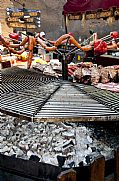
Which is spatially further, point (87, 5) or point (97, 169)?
point (87, 5)

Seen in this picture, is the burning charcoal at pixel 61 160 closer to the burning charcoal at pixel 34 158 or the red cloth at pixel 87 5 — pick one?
the burning charcoal at pixel 34 158

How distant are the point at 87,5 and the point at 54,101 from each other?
3065mm

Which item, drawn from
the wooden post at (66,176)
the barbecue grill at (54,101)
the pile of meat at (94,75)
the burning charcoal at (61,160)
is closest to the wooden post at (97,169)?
the wooden post at (66,176)

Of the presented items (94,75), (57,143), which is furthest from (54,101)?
(94,75)

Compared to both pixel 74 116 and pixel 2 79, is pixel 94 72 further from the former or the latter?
pixel 74 116

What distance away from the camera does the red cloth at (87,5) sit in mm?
4211

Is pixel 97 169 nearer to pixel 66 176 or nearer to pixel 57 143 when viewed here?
pixel 66 176

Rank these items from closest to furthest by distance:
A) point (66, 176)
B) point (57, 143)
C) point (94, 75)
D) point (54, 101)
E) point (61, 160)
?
point (66, 176) < point (54, 101) < point (61, 160) < point (57, 143) < point (94, 75)

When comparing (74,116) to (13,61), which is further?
(13,61)

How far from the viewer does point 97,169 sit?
1.90m

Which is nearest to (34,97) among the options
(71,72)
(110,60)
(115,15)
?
(71,72)

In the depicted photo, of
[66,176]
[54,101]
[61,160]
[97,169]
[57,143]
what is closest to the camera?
[66,176]

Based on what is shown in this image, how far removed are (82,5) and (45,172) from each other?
3401mm

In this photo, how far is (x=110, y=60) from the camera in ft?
17.2
